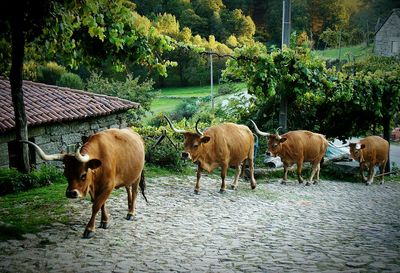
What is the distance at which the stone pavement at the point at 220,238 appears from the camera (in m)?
6.31

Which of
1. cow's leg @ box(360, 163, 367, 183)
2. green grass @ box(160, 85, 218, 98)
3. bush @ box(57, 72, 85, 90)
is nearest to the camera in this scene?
cow's leg @ box(360, 163, 367, 183)

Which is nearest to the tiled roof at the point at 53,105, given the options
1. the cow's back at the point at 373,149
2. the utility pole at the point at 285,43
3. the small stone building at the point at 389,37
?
the utility pole at the point at 285,43

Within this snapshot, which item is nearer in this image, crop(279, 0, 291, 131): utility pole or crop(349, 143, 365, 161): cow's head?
crop(349, 143, 365, 161): cow's head

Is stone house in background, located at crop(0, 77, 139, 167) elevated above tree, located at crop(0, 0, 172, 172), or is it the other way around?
tree, located at crop(0, 0, 172, 172)

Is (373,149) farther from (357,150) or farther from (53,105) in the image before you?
(53,105)

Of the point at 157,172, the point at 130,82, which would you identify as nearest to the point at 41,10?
the point at 157,172

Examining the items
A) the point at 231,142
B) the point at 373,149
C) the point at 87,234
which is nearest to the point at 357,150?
the point at 373,149

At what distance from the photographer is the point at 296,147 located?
13.8 m

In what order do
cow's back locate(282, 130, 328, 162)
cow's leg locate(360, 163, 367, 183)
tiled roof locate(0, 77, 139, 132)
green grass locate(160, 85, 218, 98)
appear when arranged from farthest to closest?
green grass locate(160, 85, 218, 98) < cow's leg locate(360, 163, 367, 183) < cow's back locate(282, 130, 328, 162) < tiled roof locate(0, 77, 139, 132)

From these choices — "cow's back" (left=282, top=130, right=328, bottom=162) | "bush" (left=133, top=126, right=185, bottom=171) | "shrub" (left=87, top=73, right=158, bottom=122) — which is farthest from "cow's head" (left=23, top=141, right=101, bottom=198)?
"shrub" (left=87, top=73, right=158, bottom=122)

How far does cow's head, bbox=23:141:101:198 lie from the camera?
271 inches

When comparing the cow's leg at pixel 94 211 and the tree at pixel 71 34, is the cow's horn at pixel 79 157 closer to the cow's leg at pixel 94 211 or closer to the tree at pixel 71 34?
the cow's leg at pixel 94 211

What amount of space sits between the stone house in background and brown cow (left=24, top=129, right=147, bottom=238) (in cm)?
548

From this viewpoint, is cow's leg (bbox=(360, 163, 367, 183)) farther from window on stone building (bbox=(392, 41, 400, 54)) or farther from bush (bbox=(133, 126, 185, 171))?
window on stone building (bbox=(392, 41, 400, 54))
